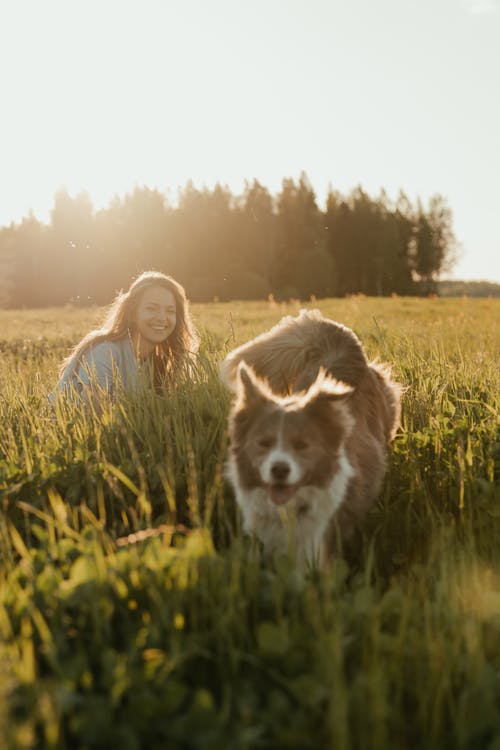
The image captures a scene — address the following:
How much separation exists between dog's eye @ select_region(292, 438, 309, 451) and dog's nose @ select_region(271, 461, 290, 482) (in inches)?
9.9

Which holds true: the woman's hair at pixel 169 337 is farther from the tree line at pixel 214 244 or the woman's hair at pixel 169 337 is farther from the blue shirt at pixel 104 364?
the tree line at pixel 214 244

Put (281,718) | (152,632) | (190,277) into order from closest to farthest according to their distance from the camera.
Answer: (281,718) → (152,632) → (190,277)

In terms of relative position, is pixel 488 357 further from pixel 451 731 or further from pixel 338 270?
pixel 338 270

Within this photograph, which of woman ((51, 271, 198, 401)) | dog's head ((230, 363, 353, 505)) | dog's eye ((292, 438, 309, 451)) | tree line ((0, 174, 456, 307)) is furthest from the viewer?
tree line ((0, 174, 456, 307))

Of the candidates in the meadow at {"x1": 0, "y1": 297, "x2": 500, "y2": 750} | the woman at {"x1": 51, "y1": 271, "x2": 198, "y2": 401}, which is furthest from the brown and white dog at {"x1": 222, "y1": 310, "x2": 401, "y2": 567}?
the woman at {"x1": 51, "y1": 271, "x2": 198, "y2": 401}

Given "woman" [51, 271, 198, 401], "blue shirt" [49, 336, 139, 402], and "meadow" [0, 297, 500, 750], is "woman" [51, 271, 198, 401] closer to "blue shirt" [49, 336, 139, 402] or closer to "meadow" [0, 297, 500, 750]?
"blue shirt" [49, 336, 139, 402]

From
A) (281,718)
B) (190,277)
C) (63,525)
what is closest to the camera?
(281,718)

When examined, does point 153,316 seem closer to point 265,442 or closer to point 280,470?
point 265,442

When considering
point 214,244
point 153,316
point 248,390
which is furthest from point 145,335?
point 214,244

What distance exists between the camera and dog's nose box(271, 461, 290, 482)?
347 cm

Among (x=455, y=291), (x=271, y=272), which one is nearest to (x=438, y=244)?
(x=455, y=291)

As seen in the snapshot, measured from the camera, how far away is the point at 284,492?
12.1 feet

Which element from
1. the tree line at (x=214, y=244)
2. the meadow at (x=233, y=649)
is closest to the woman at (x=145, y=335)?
the meadow at (x=233, y=649)

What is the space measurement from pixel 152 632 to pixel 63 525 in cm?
80
